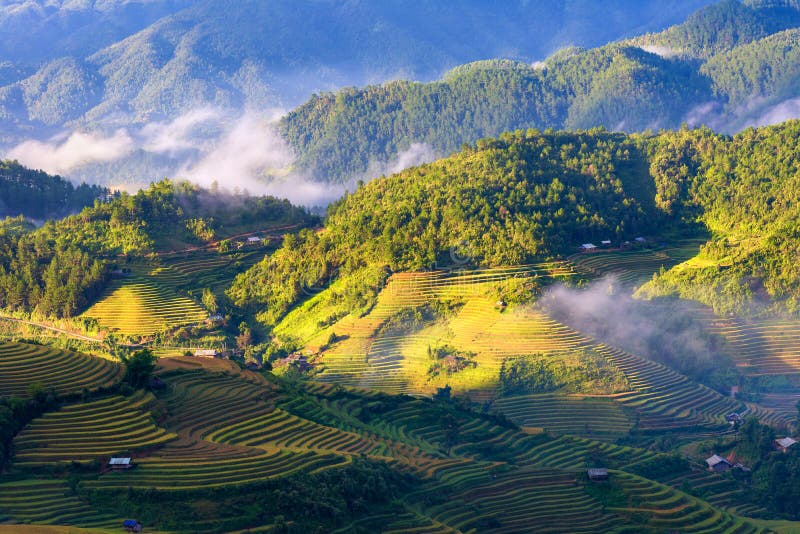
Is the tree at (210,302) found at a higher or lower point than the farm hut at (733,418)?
higher

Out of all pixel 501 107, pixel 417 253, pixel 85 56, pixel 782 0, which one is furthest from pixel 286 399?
pixel 85 56

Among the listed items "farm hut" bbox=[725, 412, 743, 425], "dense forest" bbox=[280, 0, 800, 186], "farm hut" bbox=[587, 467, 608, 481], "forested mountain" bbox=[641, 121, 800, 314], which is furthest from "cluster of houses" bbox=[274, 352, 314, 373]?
"dense forest" bbox=[280, 0, 800, 186]

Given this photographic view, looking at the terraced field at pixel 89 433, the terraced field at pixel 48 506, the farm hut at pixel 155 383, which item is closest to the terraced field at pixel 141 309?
the farm hut at pixel 155 383

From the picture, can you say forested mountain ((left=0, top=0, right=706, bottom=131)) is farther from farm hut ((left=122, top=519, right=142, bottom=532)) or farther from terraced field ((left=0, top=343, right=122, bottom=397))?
farm hut ((left=122, top=519, right=142, bottom=532))

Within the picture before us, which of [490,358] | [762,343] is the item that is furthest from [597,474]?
[762,343]

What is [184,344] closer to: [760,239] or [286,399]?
[286,399]

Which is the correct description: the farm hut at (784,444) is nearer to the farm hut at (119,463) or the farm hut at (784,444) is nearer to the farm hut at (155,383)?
the farm hut at (155,383)
